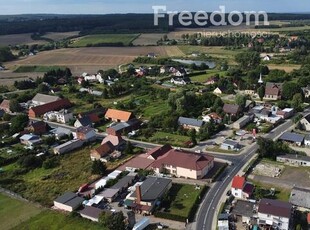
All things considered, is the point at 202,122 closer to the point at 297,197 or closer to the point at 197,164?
the point at 197,164

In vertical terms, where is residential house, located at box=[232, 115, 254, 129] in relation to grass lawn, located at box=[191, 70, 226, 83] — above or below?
below

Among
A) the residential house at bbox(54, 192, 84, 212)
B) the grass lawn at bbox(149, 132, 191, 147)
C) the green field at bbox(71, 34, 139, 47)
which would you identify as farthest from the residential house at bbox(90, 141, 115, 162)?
the green field at bbox(71, 34, 139, 47)

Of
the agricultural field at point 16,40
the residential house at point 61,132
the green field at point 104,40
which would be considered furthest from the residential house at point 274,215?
the agricultural field at point 16,40

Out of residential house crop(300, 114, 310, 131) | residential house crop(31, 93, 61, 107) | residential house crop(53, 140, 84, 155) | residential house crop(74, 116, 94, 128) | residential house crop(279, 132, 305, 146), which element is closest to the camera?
residential house crop(279, 132, 305, 146)

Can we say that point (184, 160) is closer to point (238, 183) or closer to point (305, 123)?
point (238, 183)

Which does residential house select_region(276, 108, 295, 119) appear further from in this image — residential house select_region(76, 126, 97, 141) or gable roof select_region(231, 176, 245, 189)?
residential house select_region(76, 126, 97, 141)

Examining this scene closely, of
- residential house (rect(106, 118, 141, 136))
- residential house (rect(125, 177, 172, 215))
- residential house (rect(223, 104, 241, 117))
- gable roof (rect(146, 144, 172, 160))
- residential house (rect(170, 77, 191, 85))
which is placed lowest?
residential house (rect(125, 177, 172, 215))
